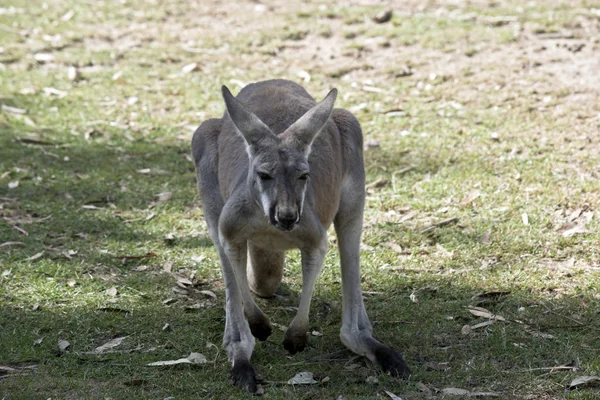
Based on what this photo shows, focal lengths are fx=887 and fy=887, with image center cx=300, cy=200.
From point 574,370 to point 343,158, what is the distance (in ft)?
4.95

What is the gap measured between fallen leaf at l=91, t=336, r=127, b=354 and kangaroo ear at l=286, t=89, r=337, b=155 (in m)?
1.42

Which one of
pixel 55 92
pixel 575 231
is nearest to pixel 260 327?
pixel 575 231

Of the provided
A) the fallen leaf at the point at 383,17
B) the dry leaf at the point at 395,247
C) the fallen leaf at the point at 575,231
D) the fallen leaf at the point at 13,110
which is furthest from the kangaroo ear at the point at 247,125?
the fallen leaf at the point at 383,17

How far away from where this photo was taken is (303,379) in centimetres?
397

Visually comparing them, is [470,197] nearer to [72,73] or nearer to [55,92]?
[55,92]

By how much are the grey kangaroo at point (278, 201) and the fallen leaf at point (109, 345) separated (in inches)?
22.5

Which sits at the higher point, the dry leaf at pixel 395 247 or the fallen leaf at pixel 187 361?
the fallen leaf at pixel 187 361

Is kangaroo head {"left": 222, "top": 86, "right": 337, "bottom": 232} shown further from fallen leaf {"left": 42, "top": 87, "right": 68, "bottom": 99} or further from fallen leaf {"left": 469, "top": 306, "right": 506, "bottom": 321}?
fallen leaf {"left": 42, "top": 87, "right": 68, "bottom": 99}

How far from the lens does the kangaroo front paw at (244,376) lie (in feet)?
12.7

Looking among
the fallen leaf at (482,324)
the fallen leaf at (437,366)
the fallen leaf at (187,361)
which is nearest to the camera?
the fallen leaf at (437,366)

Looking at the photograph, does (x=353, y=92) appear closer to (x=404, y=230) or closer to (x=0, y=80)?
(x=404, y=230)

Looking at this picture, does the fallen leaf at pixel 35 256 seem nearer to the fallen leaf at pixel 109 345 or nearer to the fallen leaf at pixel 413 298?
the fallen leaf at pixel 109 345

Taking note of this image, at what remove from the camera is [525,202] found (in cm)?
587

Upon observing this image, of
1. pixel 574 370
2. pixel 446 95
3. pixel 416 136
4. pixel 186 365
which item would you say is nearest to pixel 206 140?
pixel 186 365
